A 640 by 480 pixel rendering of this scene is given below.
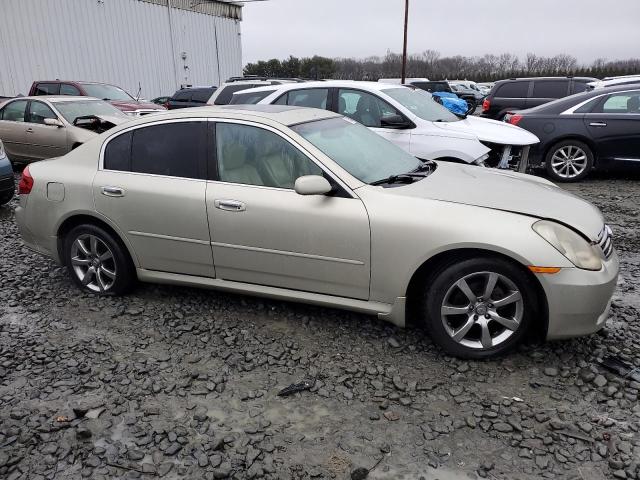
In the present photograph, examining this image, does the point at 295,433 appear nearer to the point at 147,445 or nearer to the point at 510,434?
the point at 147,445

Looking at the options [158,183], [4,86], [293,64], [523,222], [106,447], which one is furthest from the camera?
[293,64]

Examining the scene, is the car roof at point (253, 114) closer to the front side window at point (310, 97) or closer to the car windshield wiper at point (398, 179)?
the car windshield wiper at point (398, 179)

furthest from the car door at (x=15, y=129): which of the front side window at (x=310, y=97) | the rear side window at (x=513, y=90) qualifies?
the rear side window at (x=513, y=90)

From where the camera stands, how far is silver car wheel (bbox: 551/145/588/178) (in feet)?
28.2

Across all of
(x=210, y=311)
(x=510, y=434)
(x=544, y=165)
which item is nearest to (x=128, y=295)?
(x=210, y=311)

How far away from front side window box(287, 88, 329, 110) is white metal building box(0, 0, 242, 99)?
17.5 m

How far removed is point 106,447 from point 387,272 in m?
1.84

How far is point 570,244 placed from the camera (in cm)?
305

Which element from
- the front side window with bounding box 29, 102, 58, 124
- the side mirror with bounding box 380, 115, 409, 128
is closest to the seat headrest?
the side mirror with bounding box 380, 115, 409, 128

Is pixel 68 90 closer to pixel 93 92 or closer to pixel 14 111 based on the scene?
pixel 93 92

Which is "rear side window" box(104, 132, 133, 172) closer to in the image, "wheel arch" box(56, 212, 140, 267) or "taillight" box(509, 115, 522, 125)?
"wheel arch" box(56, 212, 140, 267)

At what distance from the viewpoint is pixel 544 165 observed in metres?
8.88

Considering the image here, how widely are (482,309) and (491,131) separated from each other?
4700 mm

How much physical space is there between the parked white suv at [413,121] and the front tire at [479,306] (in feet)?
12.4
